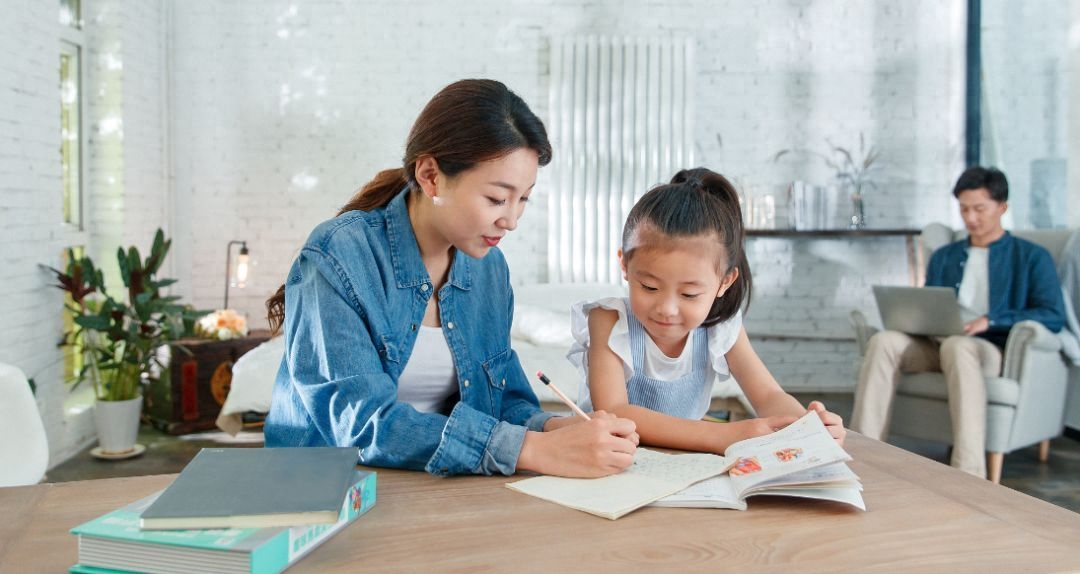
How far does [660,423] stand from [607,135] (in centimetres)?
416

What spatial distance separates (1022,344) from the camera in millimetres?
3418

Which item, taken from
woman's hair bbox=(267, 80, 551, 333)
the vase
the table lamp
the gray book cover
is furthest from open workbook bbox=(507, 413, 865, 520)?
the vase

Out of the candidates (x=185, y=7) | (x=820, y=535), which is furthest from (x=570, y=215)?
(x=820, y=535)

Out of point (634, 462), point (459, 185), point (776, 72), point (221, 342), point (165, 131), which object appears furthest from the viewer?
point (776, 72)

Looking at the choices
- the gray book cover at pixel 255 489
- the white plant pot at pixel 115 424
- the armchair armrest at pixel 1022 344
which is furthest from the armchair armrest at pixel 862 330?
the gray book cover at pixel 255 489

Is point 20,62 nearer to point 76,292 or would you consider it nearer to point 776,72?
point 76,292

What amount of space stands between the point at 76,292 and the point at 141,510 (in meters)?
3.24

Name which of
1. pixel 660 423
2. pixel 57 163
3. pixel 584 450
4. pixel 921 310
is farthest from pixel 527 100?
pixel 584 450

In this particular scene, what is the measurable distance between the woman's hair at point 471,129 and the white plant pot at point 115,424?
2889 mm

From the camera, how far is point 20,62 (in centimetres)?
346

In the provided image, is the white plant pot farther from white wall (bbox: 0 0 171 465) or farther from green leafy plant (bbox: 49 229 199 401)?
white wall (bbox: 0 0 171 465)

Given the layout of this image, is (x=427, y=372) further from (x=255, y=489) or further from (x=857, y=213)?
(x=857, y=213)

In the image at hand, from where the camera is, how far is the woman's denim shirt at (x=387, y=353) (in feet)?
3.87

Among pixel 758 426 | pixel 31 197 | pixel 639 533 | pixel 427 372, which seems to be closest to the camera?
pixel 639 533
